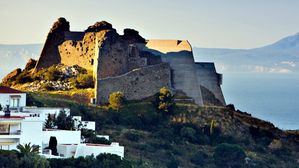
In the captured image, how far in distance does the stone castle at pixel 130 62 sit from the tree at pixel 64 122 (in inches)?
473

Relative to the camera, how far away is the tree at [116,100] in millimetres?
58781

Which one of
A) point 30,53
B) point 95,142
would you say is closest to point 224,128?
point 95,142

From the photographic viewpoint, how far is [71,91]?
61.0 m

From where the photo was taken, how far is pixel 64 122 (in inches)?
1837

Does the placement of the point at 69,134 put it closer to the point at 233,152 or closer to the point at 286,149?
the point at 233,152

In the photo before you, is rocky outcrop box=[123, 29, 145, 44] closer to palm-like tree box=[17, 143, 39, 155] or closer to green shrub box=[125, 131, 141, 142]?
green shrub box=[125, 131, 141, 142]

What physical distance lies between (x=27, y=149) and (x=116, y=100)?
2009cm

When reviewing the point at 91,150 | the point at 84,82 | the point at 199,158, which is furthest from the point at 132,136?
the point at 91,150

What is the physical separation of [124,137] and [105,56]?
7218 mm

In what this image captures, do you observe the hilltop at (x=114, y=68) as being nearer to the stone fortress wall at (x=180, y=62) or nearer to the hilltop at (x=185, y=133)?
the stone fortress wall at (x=180, y=62)

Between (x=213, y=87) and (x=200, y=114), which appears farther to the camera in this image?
(x=213, y=87)

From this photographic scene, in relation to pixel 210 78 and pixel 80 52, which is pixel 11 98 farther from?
pixel 210 78

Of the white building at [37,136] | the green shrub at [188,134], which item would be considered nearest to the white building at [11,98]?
the white building at [37,136]

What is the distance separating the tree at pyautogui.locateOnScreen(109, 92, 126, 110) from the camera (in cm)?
5878
